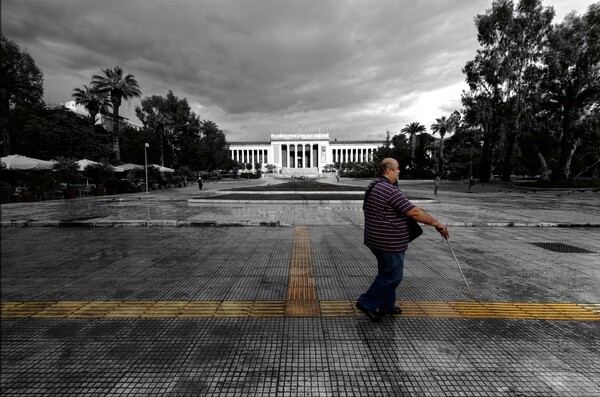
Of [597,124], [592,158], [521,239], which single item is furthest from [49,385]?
[592,158]

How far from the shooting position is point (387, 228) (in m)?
3.38

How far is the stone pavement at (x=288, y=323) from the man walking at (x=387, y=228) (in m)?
0.37

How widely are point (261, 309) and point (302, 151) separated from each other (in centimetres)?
10304

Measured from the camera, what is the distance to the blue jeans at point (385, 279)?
3441 millimetres

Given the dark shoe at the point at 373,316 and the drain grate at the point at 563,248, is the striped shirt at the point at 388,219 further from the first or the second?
the drain grate at the point at 563,248

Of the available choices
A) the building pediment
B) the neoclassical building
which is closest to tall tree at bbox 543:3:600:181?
the neoclassical building

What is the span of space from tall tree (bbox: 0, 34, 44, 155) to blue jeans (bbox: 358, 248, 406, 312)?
3323 cm

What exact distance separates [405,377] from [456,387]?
0.39m

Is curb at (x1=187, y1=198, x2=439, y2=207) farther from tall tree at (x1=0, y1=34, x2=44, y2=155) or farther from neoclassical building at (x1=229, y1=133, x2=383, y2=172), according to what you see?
neoclassical building at (x1=229, y1=133, x2=383, y2=172)

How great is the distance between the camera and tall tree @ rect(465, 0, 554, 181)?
3077 centimetres

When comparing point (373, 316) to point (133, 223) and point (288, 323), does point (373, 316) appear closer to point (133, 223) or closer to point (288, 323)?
point (288, 323)

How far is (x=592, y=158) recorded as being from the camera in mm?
47375

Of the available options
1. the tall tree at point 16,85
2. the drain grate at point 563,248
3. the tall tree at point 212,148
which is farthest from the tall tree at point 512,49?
the tall tree at point 16,85

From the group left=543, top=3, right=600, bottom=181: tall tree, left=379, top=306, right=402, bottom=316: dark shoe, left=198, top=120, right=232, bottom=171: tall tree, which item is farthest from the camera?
left=198, top=120, right=232, bottom=171: tall tree
